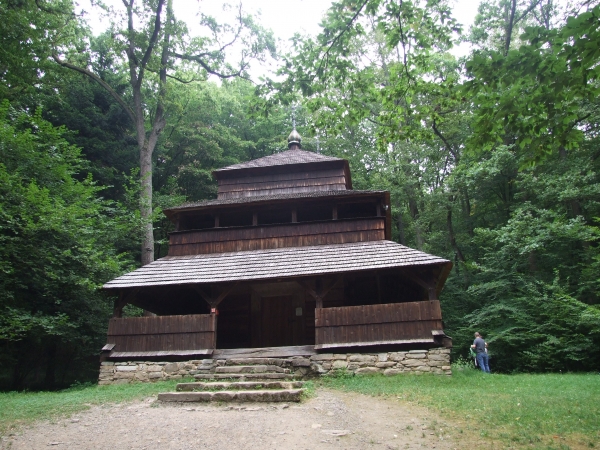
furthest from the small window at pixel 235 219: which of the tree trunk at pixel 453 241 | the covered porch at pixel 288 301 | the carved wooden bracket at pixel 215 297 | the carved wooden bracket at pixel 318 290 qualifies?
the tree trunk at pixel 453 241

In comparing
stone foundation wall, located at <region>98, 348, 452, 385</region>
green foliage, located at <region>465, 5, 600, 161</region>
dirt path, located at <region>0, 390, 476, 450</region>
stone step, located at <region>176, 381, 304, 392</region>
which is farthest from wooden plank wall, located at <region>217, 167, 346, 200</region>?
green foliage, located at <region>465, 5, 600, 161</region>

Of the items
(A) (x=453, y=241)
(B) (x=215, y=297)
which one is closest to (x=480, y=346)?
(B) (x=215, y=297)

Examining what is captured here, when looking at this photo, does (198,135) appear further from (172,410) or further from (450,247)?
(172,410)

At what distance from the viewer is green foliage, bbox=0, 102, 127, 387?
12.7 meters

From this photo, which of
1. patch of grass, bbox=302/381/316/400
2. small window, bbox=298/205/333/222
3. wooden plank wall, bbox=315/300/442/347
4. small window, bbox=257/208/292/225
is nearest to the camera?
patch of grass, bbox=302/381/316/400

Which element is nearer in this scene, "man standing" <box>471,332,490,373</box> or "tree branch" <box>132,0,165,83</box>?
"man standing" <box>471,332,490,373</box>

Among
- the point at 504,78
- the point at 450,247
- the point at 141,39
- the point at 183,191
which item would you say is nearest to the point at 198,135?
the point at 183,191

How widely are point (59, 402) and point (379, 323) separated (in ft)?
23.8

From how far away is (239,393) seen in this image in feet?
25.2

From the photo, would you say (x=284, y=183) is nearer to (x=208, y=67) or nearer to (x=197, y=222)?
(x=197, y=222)

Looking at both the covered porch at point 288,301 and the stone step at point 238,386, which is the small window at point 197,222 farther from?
the stone step at point 238,386

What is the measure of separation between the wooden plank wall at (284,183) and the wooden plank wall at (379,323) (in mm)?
6403

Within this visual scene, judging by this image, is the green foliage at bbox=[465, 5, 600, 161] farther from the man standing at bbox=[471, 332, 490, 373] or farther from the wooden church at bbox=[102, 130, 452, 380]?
the man standing at bbox=[471, 332, 490, 373]

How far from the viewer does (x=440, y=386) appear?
9047mm
